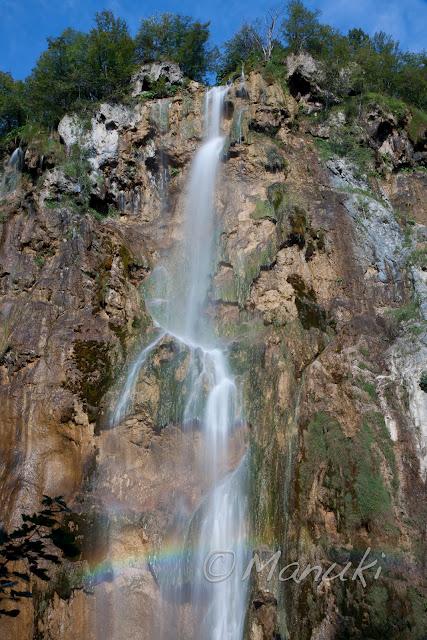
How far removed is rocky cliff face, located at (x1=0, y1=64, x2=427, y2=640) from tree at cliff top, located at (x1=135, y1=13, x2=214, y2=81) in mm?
4796

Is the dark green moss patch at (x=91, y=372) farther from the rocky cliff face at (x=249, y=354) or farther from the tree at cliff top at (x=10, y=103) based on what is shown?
the tree at cliff top at (x=10, y=103)

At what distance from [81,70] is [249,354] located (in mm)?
15533

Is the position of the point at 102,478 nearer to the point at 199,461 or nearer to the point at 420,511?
the point at 199,461

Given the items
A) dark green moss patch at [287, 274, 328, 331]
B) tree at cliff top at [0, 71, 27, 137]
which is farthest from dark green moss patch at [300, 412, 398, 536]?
tree at cliff top at [0, 71, 27, 137]

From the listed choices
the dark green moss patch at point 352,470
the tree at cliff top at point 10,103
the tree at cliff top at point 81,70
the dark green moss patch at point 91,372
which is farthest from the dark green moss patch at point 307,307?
the tree at cliff top at point 10,103

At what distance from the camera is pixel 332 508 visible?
11.6 metres

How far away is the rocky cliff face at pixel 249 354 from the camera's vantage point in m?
11.4

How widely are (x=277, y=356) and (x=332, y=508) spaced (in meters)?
4.18

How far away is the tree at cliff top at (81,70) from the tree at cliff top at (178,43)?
0.91 metres

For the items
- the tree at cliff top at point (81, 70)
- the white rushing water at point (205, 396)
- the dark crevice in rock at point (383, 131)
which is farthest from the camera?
the tree at cliff top at point (81, 70)

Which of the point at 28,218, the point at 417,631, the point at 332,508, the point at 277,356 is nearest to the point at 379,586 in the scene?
the point at 417,631

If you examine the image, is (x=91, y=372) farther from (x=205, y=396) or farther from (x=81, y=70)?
(x=81, y=70)

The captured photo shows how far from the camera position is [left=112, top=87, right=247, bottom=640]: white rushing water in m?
11.9

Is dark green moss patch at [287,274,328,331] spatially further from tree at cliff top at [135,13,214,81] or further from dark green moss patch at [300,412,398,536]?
tree at cliff top at [135,13,214,81]
